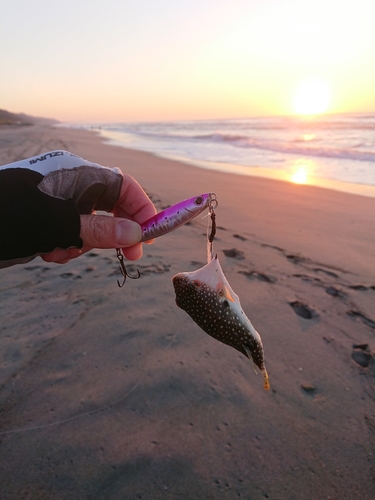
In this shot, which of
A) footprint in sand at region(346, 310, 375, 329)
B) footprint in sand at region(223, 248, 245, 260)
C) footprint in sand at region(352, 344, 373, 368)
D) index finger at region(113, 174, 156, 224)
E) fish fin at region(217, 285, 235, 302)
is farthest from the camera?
footprint in sand at region(223, 248, 245, 260)

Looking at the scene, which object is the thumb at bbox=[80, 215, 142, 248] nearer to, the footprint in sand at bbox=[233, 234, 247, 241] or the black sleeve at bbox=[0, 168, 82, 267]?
the black sleeve at bbox=[0, 168, 82, 267]

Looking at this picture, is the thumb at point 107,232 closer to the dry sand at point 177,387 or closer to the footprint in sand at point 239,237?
the dry sand at point 177,387

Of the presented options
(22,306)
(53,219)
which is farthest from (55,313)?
(53,219)

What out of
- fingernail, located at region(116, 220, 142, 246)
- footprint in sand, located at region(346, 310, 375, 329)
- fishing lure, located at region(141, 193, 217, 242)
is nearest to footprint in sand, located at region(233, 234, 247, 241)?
footprint in sand, located at region(346, 310, 375, 329)

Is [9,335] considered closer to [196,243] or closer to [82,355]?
[82,355]

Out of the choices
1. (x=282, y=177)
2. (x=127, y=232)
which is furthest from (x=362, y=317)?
(x=282, y=177)

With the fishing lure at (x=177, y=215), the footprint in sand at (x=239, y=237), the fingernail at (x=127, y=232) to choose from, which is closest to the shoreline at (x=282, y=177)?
the footprint in sand at (x=239, y=237)
